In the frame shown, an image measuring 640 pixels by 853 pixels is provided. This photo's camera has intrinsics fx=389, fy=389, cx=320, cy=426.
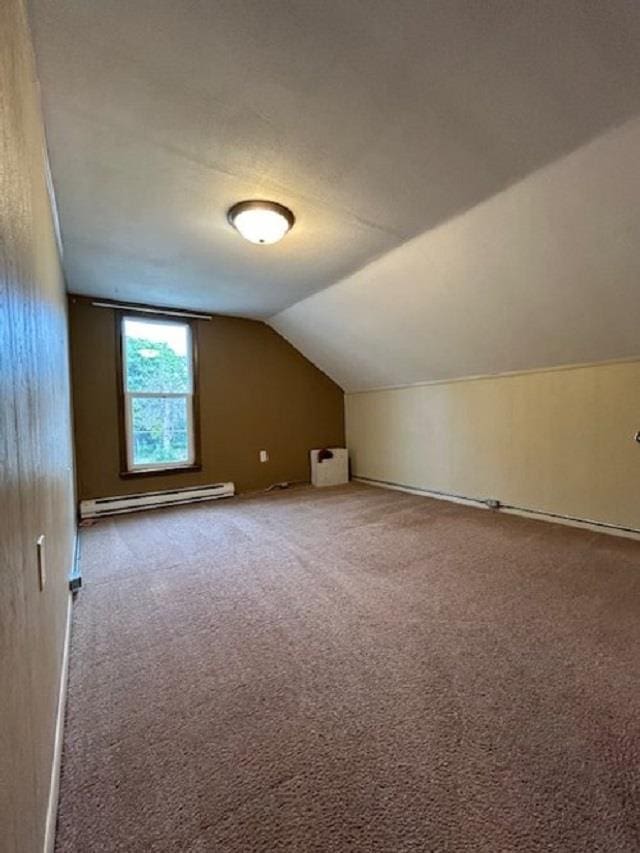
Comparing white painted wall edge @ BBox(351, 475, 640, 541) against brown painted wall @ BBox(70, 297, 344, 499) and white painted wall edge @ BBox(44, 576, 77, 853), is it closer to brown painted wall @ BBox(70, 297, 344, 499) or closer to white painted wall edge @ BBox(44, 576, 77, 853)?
brown painted wall @ BBox(70, 297, 344, 499)

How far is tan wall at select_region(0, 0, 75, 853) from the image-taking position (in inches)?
24.6

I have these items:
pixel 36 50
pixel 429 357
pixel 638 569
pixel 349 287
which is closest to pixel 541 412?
pixel 429 357

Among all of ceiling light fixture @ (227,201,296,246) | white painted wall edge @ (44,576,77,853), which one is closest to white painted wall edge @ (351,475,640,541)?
ceiling light fixture @ (227,201,296,246)

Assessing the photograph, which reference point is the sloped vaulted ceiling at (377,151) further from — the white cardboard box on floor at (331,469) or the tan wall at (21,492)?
the white cardboard box on floor at (331,469)

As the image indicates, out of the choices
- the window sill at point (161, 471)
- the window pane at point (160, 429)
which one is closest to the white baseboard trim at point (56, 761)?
the window sill at point (161, 471)

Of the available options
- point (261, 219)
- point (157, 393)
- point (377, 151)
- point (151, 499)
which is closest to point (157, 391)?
point (157, 393)

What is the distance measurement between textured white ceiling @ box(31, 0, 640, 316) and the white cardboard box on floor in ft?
9.89

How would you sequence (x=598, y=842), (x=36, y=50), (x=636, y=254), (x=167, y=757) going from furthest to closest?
(x=636, y=254)
(x=36, y=50)
(x=167, y=757)
(x=598, y=842)

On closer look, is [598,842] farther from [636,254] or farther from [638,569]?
[636,254]

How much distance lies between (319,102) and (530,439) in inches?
115

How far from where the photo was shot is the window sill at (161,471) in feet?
12.7

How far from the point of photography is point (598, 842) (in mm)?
861

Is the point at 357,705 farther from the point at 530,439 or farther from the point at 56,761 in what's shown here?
the point at 530,439

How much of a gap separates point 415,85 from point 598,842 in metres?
2.23
